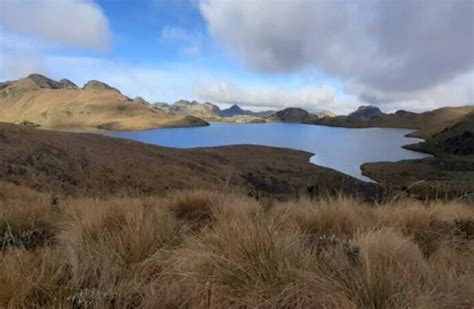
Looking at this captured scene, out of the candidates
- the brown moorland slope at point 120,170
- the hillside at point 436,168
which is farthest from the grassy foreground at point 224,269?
the hillside at point 436,168

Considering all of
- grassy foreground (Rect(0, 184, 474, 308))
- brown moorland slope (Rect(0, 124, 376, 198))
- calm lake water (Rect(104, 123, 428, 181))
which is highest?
grassy foreground (Rect(0, 184, 474, 308))

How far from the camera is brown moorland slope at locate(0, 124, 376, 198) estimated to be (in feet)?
76.9

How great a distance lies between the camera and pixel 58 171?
88.7ft

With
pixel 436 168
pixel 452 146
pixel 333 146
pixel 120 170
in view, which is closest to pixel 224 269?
pixel 120 170

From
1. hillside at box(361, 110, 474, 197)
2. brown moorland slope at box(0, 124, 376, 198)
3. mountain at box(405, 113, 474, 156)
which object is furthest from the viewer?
mountain at box(405, 113, 474, 156)

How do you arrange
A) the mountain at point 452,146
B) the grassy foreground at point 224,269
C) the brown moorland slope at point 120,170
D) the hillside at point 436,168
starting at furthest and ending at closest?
1. the mountain at point 452,146
2. the hillside at point 436,168
3. the brown moorland slope at point 120,170
4. the grassy foreground at point 224,269

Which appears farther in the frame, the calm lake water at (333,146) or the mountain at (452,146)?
the mountain at (452,146)

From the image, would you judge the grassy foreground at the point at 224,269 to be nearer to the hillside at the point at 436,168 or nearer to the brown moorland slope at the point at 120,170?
the brown moorland slope at the point at 120,170

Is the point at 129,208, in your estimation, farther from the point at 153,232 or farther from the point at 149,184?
the point at 149,184

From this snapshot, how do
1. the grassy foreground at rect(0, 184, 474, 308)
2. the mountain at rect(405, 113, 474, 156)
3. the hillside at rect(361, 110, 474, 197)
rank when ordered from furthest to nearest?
the mountain at rect(405, 113, 474, 156) < the hillside at rect(361, 110, 474, 197) < the grassy foreground at rect(0, 184, 474, 308)

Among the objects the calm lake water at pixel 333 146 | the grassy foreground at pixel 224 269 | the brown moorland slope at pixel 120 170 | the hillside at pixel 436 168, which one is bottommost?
the calm lake water at pixel 333 146

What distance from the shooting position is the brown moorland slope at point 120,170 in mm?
23438

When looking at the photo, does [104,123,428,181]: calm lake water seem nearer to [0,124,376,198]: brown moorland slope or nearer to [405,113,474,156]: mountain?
[405,113,474,156]: mountain

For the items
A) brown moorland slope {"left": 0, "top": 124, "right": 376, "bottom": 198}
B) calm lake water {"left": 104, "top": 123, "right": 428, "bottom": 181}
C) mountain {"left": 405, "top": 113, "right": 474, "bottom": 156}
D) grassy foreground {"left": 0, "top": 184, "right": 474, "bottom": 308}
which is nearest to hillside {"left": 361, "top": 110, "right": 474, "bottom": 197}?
mountain {"left": 405, "top": 113, "right": 474, "bottom": 156}
